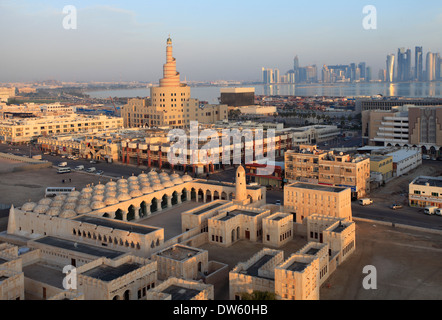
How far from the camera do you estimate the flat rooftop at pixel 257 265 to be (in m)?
20.2

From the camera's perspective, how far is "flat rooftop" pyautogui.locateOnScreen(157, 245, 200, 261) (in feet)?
74.1

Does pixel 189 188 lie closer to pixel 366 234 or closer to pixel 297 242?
pixel 297 242

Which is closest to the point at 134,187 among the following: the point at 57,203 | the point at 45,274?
the point at 57,203

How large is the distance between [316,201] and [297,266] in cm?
1136

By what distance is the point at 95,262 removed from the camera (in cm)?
→ 2044

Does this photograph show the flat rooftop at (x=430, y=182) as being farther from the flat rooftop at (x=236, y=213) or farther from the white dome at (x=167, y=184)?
the white dome at (x=167, y=184)

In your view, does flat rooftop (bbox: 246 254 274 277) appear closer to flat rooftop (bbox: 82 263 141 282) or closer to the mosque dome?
flat rooftop (bbox: 82 263 141 282)

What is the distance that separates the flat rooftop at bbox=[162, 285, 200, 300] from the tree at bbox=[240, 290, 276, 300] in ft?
6.06

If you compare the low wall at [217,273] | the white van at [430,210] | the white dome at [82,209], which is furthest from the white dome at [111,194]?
the white van at [430,210]

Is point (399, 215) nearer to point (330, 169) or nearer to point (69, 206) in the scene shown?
point (330, 169)

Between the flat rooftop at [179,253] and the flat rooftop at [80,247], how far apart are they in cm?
216

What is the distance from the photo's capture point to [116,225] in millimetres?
26438
